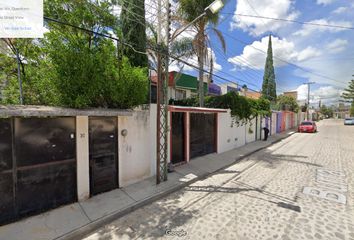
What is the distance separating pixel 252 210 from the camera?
4422 mm

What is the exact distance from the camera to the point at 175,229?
377 centimetres

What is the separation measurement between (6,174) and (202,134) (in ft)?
24.2

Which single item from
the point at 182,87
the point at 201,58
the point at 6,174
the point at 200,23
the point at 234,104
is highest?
the point at 200,23

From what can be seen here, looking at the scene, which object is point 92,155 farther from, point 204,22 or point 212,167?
point 204,22

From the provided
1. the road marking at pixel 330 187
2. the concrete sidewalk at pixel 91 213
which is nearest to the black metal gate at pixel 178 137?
the concrete sidewalk at pixel 91 213

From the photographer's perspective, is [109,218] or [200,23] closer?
[109,218]

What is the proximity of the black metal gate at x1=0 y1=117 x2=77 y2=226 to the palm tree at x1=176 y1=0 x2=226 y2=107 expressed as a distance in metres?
7.46

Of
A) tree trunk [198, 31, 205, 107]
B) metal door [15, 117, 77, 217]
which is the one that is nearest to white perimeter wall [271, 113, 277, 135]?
tree trunk [198, 31, 205, 107]

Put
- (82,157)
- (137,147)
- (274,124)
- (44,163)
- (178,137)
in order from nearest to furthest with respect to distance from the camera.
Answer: (44,163)
(82,157)
(137,147)
(178,137)
(274,124)

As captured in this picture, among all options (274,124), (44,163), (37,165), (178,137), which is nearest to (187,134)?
(178,137)

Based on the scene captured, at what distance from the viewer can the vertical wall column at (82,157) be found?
471cm

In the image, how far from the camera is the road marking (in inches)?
200

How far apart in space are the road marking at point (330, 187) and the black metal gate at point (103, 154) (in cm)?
561

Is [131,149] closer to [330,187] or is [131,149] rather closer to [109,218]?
[109,218]
